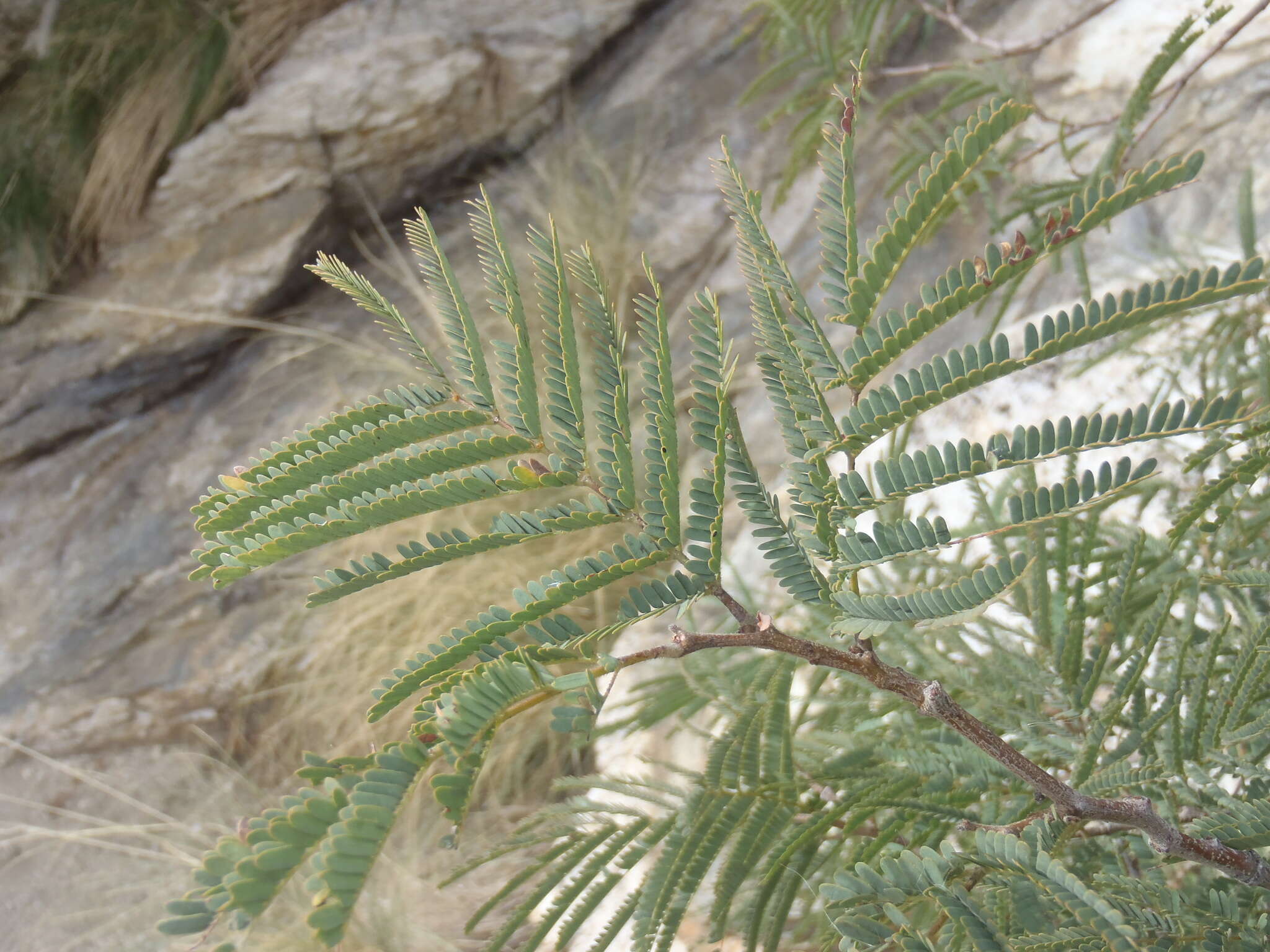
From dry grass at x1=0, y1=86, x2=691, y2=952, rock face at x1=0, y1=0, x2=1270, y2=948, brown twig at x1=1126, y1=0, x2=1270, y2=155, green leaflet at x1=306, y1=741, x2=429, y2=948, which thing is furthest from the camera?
rock face at x1=0, y1=0, x2=1270, y2=948

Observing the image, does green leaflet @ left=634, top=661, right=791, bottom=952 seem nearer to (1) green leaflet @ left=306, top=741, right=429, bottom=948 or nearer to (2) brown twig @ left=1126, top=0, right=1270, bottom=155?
(1) green leaflet @ left=306, top=741, right=429, bottom=948

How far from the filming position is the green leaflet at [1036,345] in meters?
0.26

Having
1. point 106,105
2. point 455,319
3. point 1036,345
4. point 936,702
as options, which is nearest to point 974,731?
point 936,702

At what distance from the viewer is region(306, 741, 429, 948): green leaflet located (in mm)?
210

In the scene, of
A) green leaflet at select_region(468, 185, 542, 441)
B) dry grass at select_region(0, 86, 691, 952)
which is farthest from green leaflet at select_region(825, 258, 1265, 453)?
dry grass at select_region(0, 86, 691, 952)

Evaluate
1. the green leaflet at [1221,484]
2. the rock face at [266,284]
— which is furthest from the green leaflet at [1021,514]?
the rock face at [266,284]

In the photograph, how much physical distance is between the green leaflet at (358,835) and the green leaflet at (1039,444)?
16 cm

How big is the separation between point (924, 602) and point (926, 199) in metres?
0.13

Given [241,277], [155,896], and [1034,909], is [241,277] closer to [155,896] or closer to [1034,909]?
[155,896]

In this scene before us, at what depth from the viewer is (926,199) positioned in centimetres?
31

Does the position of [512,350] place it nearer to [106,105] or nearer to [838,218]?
[838,218]

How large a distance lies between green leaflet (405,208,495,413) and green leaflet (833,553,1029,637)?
0.47 ft

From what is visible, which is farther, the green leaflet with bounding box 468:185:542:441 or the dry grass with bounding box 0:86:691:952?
the dry grass with bounding box 0:86:691:952

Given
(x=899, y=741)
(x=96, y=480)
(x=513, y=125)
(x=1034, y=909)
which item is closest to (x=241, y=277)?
(x=96, y=480)
